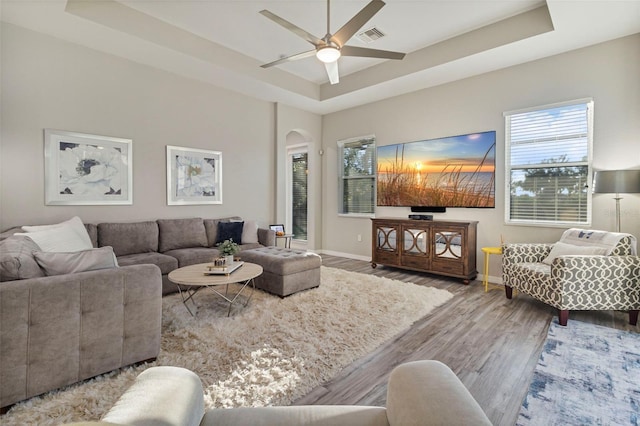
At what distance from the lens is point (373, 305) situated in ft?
10.9

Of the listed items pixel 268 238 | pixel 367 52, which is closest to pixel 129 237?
pixel 268 238

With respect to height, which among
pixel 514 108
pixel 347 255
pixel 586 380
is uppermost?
pixel 514 108

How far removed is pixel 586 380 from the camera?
1988mm

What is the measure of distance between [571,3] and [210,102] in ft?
15.3

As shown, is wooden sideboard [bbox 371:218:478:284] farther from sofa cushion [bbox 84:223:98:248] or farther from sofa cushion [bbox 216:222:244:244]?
sofa cushion [bbox 84:223:98:248]

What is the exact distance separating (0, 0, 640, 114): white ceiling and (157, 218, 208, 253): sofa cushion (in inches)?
87.0

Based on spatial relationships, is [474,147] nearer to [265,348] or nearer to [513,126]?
[513,126]

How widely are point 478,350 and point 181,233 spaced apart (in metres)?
3.85

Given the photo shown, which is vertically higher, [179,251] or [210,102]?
[210,102]

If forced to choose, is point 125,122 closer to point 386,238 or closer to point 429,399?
point 386,238

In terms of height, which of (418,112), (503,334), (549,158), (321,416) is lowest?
(503,334)

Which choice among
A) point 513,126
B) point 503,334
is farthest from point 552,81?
point 503,334

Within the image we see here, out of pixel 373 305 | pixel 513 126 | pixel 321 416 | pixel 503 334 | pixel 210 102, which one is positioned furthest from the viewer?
pixel 210 102

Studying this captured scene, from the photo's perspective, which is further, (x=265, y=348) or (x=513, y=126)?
(x=513, y=126)
